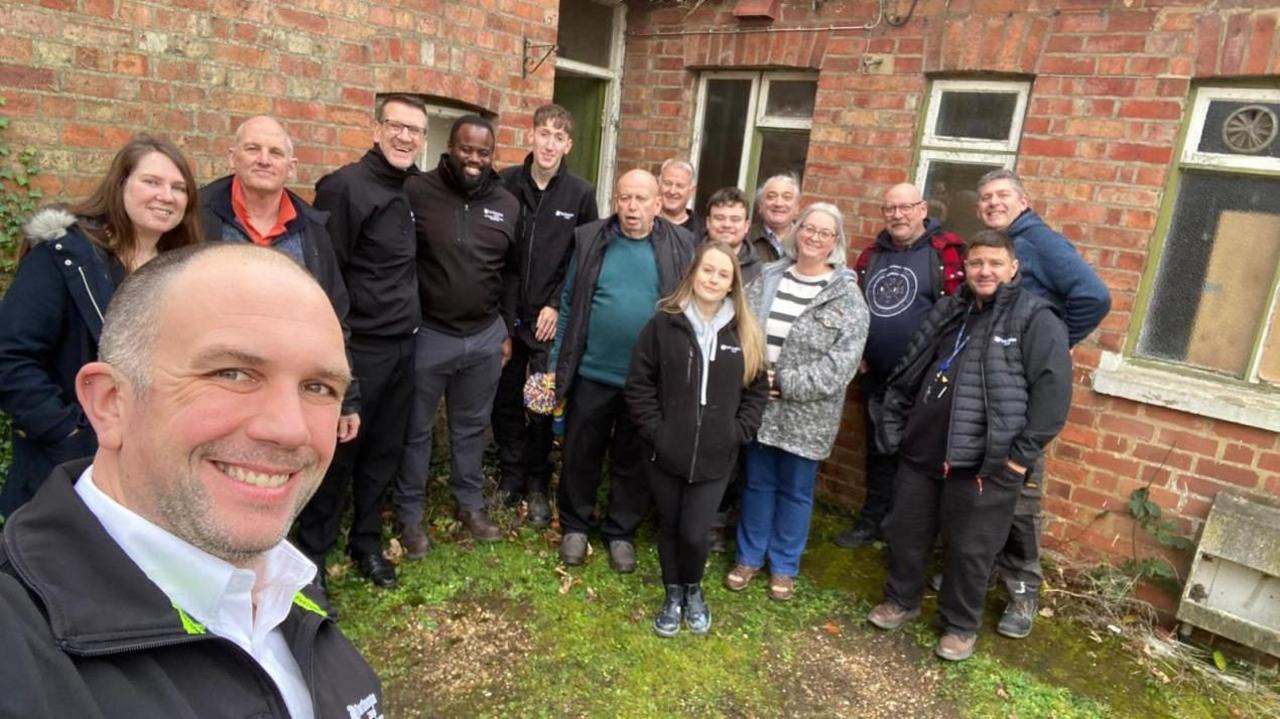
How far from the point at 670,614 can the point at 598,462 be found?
911 millimetres

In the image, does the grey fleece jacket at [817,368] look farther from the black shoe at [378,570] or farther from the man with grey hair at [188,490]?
the man with grey hair at [188,490]

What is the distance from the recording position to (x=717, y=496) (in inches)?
137

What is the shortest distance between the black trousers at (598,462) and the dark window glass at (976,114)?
2640mm

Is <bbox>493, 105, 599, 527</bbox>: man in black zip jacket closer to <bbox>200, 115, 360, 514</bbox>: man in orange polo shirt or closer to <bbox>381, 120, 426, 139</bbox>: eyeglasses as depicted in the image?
<bbox>381, 120, 426, 139</bbox>: eyeglasses

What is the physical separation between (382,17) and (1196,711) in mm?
5171

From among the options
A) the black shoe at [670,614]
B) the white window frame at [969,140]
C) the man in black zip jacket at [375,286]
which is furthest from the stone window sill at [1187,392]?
the man in black zip jacket at [375,286]

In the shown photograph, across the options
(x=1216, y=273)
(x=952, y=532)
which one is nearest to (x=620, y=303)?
(x=952, y=532)

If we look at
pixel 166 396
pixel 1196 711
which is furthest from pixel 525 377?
pixel 1196 711

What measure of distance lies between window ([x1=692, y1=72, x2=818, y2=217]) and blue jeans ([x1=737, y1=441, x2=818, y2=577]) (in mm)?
2282

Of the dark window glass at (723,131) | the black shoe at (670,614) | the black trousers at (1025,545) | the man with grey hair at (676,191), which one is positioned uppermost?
the dark window glass at (723,131)

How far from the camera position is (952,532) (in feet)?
11.4

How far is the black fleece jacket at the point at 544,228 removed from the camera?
4.00m

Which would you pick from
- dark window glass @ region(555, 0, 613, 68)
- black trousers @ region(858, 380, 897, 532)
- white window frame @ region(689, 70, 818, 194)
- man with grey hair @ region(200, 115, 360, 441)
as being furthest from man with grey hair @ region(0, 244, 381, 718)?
dark window glass @ region(555, 0, 613, 68)

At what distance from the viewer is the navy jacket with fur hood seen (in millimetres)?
2270
